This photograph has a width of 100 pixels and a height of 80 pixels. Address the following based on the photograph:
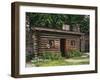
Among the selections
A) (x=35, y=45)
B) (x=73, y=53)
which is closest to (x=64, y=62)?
(x=73, y=53)

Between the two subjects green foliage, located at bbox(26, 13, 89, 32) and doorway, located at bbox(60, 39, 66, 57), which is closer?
green foliage, located at bbox(26, 13, 89, 32)

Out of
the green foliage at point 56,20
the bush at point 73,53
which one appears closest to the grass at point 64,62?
the bush at point 73,53

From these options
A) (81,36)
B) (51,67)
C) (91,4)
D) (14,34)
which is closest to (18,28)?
(14,34)

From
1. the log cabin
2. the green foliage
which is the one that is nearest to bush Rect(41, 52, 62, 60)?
the log cabin

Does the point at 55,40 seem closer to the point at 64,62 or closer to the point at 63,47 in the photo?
the point at 63,47

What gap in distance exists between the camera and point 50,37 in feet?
7.54

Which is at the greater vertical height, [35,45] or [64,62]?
[35,45]

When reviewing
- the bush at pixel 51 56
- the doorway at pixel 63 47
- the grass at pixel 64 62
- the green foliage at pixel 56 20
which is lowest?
the grass at pixel 64 62

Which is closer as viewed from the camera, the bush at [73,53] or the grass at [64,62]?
the grass at [64,62]

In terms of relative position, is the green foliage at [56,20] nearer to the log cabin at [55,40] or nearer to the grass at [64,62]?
the log cabin at [55,40]

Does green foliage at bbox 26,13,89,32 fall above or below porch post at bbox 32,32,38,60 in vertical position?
above

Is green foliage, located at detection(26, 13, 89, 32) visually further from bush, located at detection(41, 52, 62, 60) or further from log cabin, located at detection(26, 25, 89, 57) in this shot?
bush, located at detection(41, 52, 62, 60)

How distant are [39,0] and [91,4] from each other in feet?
1.73

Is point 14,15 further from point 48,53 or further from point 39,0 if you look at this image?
point 48,53
